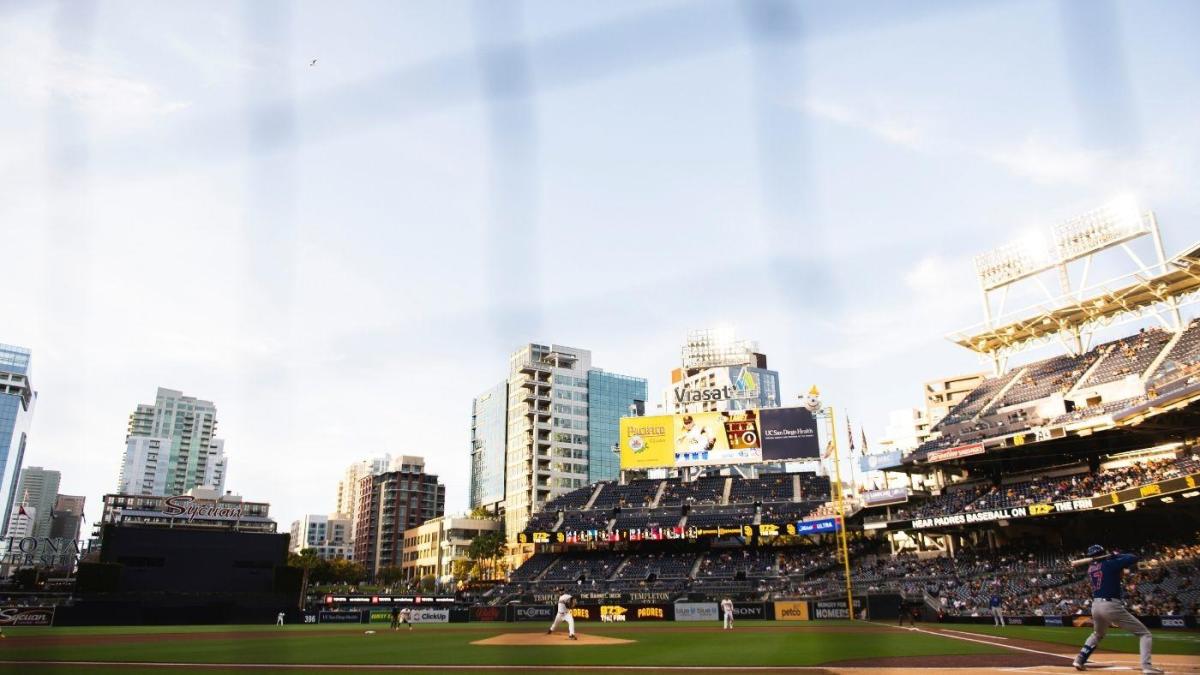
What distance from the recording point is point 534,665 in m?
15.1

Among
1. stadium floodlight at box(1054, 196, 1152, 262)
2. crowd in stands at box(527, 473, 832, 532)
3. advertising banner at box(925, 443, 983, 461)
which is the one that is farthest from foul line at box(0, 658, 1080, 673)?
stadium floodlight at box(1054, 196, 1152, 262)

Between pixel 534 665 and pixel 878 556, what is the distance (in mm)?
44246

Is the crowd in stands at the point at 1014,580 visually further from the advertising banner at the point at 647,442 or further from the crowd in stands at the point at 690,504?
the advertising banner at the point at 647,442

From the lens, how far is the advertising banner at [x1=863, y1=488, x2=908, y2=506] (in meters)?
51.8

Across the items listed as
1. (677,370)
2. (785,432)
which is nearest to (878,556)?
(785,432)

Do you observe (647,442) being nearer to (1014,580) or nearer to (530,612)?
(530,612)

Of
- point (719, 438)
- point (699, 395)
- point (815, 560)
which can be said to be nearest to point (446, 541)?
point (699, 395)

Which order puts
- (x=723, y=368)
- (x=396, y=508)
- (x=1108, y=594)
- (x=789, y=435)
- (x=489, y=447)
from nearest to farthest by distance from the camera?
(x=1108, y=594)
(x=789, y=435)
(x=723, y=368)
(x=489, y=447)
(x=396, y=508)

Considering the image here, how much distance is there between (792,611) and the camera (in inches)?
1683

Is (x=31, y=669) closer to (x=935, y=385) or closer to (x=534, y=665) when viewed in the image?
(x=534, y=665)

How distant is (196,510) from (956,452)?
227ft

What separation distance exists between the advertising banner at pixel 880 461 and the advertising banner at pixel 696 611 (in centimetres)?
1556

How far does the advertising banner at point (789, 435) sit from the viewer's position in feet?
207

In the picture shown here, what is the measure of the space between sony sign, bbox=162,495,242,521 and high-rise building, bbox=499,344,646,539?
40.8 meters
